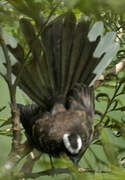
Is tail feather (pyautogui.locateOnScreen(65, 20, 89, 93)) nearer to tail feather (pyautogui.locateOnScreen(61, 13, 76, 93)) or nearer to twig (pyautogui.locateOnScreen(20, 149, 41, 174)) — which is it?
tail feather (pyautogui.locateOnScreen(61, 13, 76, 93))

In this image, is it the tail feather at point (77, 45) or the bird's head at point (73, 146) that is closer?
the bird's head at point (73, 146)

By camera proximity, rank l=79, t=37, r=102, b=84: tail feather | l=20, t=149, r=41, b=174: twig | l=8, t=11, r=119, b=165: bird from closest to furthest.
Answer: l=20, t=149, r=41, b=174: twig < l=8, t=11, r=119, b=165: bird < l=79, t=37, r=102, b=84: tail feather

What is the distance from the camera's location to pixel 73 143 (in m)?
0.85

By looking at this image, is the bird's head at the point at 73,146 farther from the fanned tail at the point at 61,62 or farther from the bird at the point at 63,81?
the fanned tail at the point at 61,62

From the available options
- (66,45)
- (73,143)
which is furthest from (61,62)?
(73,143)

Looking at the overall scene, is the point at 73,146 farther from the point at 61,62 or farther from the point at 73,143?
the point at 61,62

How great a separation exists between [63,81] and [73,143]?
314mm

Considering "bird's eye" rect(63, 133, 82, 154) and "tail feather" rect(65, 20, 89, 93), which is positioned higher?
"tail feather" rect(65, 20, 89, 93)

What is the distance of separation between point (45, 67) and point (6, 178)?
0.82 m

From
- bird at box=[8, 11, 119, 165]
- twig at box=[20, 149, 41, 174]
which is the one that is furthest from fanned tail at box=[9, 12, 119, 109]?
twig at box=[20, 149, 41, 174]

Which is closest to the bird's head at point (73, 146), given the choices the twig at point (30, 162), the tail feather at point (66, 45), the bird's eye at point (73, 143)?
the bird's eye at point (73, 143)

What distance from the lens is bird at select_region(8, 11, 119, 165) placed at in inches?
36.4

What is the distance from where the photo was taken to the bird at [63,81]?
3.04 feet

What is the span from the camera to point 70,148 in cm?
85
